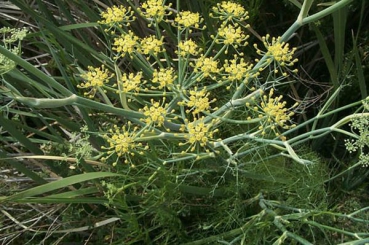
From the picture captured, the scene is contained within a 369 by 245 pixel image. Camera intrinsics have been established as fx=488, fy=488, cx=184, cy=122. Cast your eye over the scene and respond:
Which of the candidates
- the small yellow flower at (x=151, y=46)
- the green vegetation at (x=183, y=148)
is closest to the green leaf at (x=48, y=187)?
the green vegetation at (x=183, y=148)

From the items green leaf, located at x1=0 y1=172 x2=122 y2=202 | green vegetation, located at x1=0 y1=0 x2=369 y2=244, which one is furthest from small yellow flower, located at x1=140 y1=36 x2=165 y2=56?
green leaf, located at x1=0 y1=172 x2=122 y2=202

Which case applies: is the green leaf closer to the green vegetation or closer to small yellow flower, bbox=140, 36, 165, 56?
the green vegetation

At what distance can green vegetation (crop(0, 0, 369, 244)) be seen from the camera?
1.07m

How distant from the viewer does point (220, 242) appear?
1267 millimetres

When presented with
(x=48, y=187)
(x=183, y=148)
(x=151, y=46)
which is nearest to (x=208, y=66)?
(x=151, y=46)

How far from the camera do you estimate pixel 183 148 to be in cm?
126

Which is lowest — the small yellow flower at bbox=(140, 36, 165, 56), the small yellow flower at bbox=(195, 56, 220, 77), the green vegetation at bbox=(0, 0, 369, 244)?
the green vegetation at bbox=(0, 0, 369, 244)

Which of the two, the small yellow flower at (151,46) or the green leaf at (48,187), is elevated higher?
the small yellow flower at (151,46)

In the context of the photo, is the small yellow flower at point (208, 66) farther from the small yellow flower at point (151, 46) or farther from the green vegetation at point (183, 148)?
the small yellow flower at point (151, 46)

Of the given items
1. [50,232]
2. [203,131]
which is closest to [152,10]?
[203,131]

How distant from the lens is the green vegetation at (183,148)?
1.07 meters

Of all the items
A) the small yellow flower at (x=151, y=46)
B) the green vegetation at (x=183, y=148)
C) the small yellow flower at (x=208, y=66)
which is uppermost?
the small yellow flower at (x=151, y=46)

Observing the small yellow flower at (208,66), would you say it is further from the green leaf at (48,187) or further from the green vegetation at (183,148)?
the green leaf at (48,187)

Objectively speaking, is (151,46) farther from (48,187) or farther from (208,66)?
(48,187)
